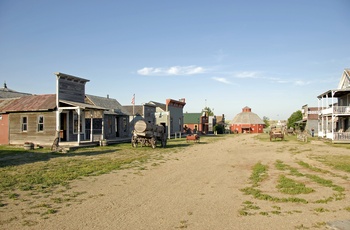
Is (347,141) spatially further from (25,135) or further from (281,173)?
(25,135)

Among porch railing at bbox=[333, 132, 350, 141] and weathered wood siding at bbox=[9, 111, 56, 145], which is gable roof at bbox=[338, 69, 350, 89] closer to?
porch railing at bbox=[333, 132, 350, 141]

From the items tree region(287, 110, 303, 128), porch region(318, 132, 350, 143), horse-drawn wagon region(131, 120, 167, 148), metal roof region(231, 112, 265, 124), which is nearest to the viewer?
horse-drawn wagon region(131, 120, 167, 148)

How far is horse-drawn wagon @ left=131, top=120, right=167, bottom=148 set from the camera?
2421 centimetres

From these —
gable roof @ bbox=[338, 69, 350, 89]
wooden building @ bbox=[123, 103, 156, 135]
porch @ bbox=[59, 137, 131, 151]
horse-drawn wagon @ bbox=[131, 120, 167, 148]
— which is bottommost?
porch @ bbox=[59, 137, 131, 151]

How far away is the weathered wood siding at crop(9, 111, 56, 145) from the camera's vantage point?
24.7 metres

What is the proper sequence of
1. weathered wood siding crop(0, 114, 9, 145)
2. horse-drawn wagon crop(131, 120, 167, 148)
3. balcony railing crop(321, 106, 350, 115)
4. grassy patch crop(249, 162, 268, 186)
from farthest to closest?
balcony railing crop(321, 106, 350, 115) < weathered wood siding crop(0, 114, 9, 145) < horse-drawn wagon crop(131, 120, 167, 148) < grassy patch crop(249, 162, 268, 186)

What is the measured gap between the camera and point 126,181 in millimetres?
10578

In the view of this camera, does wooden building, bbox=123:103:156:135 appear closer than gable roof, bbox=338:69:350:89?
No

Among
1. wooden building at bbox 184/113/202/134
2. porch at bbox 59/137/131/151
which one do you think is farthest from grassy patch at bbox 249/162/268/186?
wooden building at bbox 184/113/202/134

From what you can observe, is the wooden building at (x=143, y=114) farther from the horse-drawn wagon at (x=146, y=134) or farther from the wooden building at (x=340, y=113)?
the wooden building at (x=340, y=113)

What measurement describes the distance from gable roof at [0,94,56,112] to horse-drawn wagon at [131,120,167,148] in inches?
286

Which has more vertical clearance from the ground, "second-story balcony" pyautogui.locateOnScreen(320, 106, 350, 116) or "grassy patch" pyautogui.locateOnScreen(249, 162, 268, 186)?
"second-story balcony" pyautogui.locateOnScreen(320, 106, 350, 116)

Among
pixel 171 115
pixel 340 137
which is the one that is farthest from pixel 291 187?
pixel 171 115

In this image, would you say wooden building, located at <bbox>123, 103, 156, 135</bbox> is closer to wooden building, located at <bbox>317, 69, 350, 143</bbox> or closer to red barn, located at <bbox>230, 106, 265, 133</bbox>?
wooden building, located at <bbox>317, 69, 350, 143</bbox>
